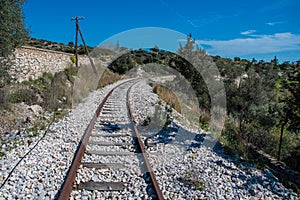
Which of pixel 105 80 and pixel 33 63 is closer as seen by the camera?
pixel 33 63

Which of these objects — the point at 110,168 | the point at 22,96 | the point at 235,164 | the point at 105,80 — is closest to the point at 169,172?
the point at 110,168

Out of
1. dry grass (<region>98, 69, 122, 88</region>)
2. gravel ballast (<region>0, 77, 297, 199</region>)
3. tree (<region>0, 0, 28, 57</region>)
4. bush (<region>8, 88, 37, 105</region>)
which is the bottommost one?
gravel ballast (<region>0, 77, 297, 199</region>)

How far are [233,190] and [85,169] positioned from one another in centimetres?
264

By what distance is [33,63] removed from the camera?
12.4 m

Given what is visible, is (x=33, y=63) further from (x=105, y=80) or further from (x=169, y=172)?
(x=169, y=172)

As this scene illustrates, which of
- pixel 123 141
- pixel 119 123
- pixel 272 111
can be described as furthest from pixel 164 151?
pixel 272 111

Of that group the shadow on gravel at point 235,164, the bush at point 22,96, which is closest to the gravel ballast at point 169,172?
the shadow on gravel at point 235,164

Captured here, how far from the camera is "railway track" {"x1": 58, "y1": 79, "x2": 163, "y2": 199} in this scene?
353 cm

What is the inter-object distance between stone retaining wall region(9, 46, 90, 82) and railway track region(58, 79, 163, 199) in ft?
18.6

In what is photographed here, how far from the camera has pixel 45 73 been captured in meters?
13.6

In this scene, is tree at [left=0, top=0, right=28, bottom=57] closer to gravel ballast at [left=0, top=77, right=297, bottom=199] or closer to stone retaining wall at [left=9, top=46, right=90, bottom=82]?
stone retaining wall at [left=9, top=46, right=90, bottom=82]

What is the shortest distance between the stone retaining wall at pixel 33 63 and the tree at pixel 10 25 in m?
0.72

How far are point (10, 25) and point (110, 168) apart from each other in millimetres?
7081

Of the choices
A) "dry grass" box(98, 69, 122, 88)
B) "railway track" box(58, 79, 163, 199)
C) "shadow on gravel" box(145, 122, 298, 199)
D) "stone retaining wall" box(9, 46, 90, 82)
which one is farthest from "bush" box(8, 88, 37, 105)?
"dry grass" box(98, 69, 122, 88)
